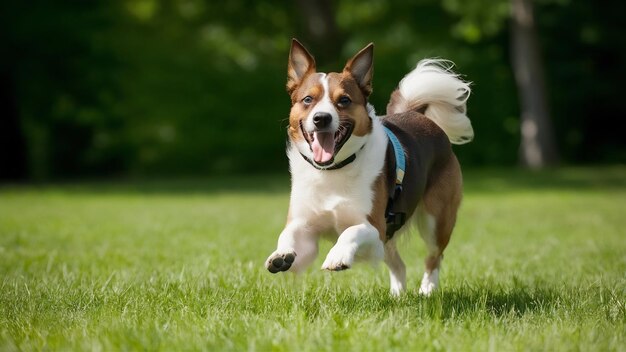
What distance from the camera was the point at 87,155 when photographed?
22.4 metres

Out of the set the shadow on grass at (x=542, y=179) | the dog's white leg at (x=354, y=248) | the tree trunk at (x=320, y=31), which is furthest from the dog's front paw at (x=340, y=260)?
the tree trunk at (x=320, y=31)

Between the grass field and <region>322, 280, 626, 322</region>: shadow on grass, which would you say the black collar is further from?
<region>322, 280, 626, 322</region>: shadow on grass

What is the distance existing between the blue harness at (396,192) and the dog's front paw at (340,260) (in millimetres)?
752

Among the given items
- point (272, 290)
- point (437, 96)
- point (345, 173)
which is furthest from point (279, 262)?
point (437, 96)

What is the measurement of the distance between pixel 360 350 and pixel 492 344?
615mm

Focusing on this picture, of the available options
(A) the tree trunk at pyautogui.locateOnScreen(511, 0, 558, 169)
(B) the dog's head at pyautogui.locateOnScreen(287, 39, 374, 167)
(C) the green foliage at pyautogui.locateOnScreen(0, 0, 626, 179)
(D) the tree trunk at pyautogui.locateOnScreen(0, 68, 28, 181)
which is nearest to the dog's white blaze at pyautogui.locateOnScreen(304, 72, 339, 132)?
(B) the dog's head at pyautogui.locateOnScreen(287, 39, 374, 167)

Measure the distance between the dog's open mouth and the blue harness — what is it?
0.56 meters

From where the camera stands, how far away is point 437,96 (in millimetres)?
6363

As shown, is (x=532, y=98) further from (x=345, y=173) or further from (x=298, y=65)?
(x=345, y=173)

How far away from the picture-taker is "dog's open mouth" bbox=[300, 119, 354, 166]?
15.9ft

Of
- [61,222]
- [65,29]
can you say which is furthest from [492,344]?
[65,29]

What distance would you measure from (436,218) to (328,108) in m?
1.46

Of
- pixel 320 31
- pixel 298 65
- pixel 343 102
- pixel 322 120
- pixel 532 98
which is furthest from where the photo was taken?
pixel 320 31

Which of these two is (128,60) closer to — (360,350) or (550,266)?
(550,266)
